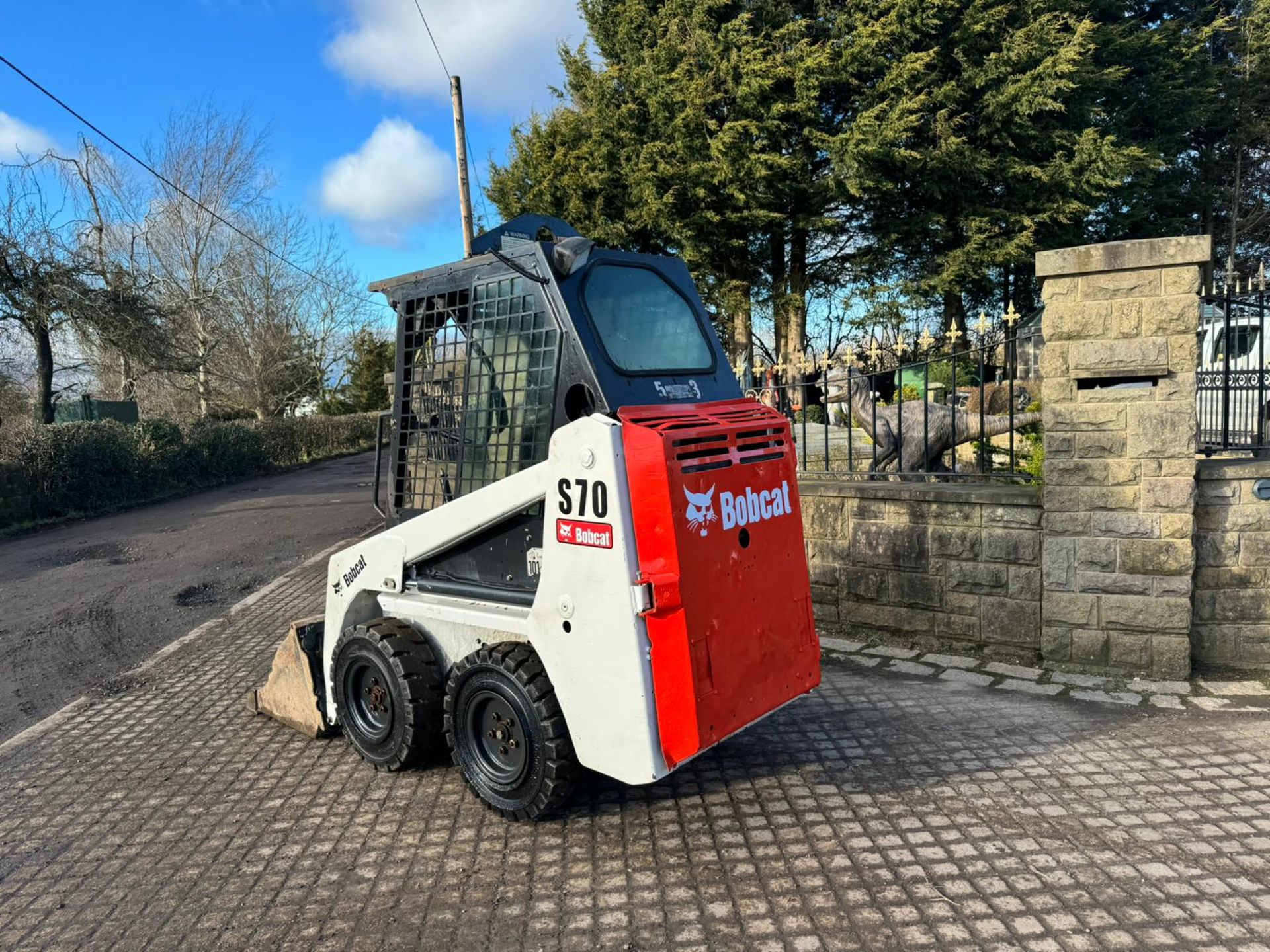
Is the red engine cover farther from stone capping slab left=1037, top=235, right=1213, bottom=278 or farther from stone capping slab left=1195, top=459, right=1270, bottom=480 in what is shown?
stone capping slab left=1195, top=459, right=1270, bottom=480

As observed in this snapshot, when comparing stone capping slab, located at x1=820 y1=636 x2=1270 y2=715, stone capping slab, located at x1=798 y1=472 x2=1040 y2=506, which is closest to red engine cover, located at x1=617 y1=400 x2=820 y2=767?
stone capping slab, located at x1=820 y1=636 x2=1270 y2=715

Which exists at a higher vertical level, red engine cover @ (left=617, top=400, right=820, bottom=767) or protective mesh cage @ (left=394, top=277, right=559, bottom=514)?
protective mesh cage @ (left=394, top=277, right=559, bottom=514)

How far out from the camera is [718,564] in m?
3.25

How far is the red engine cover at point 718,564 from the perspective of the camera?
3049 mm

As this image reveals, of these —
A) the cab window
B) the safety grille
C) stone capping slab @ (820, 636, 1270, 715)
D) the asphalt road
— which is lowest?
stone capping slab @ (820, 636, 1270, 715)

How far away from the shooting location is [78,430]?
14.5 metres

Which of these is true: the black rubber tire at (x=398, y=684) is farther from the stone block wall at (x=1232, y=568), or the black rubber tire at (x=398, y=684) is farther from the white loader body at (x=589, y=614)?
the stone block wall at (x=1232, y=568)

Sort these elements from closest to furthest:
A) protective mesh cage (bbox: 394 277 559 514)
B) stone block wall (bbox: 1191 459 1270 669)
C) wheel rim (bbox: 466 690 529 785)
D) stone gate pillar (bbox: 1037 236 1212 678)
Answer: wheel rim (bbox: 466 690 529 785) → protective mesh cage (bbox: 394 277 559 514) → stone gate pillar (bbox: 1037 236 1212 678) → stone block wall (bbox: 1191 459 1270 669)

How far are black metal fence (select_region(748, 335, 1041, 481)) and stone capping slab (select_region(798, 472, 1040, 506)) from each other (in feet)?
0.65

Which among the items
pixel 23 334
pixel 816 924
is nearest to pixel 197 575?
pixel 816 924

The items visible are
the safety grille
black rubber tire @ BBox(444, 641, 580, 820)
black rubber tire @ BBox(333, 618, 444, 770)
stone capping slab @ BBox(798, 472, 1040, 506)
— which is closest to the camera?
the safety grille

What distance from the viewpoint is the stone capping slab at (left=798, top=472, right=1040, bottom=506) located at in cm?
543

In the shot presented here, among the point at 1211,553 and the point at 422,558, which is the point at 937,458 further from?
the point at 422,558

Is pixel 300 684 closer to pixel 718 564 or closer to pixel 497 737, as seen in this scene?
pixel 497 737
